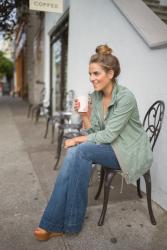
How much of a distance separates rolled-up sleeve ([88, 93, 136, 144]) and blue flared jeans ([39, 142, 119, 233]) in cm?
10

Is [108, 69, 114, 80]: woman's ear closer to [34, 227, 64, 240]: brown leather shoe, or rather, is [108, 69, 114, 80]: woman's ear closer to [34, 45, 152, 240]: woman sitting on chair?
[34, 45, 152, 240]: woman sitting on chair

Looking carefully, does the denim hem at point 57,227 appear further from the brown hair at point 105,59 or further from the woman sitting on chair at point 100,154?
the brown hair at point 105,59

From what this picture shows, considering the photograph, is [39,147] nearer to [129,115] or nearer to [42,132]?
[42,132]

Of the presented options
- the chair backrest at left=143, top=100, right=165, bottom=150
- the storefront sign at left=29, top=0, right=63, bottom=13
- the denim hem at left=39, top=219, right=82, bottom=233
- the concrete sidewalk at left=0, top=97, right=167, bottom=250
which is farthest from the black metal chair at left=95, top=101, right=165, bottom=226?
the storefront sign at left=29, top=0, right=63, bottom=13

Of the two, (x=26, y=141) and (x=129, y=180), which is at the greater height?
(x=129, y=180)

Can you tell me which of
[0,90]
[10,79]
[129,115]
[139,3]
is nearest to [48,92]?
[139,3]

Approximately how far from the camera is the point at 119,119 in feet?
6.59

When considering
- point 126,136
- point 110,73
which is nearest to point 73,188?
point 126,136

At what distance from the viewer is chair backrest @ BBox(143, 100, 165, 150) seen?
2.45 meters

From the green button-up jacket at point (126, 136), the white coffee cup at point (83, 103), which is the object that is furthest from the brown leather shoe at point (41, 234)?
the white coffee cup at point (83, 103)

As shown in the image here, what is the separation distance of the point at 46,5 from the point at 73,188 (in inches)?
98.4

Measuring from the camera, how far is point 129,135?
2.12 m

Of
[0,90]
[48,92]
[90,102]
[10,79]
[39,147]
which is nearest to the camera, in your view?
[90,102]

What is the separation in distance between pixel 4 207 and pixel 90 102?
132cm
